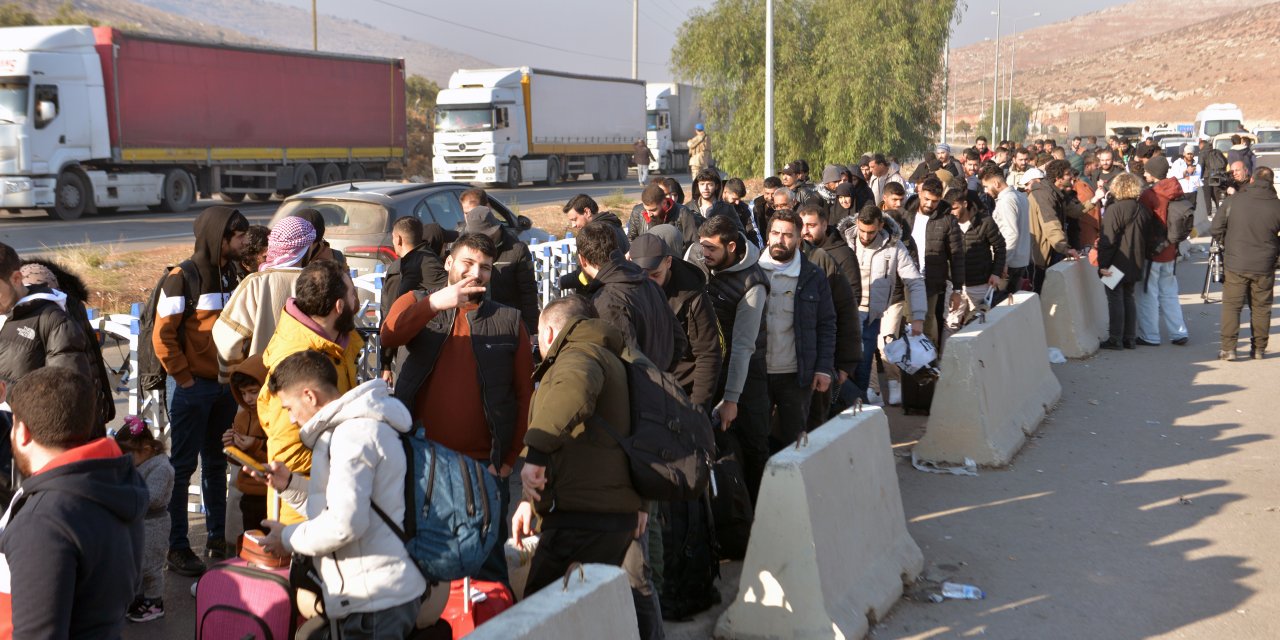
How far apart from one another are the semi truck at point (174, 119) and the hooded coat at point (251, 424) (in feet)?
76.3

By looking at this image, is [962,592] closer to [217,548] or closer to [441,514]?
[441,514]

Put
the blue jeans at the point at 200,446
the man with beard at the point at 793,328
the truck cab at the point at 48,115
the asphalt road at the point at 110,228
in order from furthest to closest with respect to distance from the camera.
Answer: the truck cab at the point at 48,115 → the asphalt road at the point at 110,228 → the man with beard at the point at 793,328 → the blue jeans at the point at 200,446

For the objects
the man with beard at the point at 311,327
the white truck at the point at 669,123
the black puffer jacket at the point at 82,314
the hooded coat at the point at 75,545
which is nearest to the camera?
the hooded coat at the point at 75,545

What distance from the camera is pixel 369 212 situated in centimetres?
1152

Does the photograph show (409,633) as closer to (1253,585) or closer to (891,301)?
(1253,585)

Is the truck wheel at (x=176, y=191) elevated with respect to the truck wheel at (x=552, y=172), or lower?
lower

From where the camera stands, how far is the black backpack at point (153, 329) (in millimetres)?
5711

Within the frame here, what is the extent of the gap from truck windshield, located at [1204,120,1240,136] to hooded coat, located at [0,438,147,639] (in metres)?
45.3

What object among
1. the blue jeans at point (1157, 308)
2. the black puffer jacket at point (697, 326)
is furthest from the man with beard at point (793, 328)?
the blue jeans at point (1157, 308)

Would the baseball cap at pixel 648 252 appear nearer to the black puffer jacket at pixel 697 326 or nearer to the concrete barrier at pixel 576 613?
the black puffer jacket at pixel 697 326

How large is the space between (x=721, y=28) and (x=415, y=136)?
23030 millimetres

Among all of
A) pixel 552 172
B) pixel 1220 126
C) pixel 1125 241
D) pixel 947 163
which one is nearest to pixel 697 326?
pixel 1125 241

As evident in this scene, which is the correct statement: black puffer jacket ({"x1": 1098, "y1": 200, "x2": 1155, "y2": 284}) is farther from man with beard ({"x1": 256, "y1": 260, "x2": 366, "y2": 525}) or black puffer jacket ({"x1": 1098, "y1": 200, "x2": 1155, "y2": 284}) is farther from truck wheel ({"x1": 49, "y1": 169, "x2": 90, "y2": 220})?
truck wheel ({"x1": 49, "y1": 169, "x2": 90, "y2": 220})

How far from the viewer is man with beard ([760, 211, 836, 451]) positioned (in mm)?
6945
